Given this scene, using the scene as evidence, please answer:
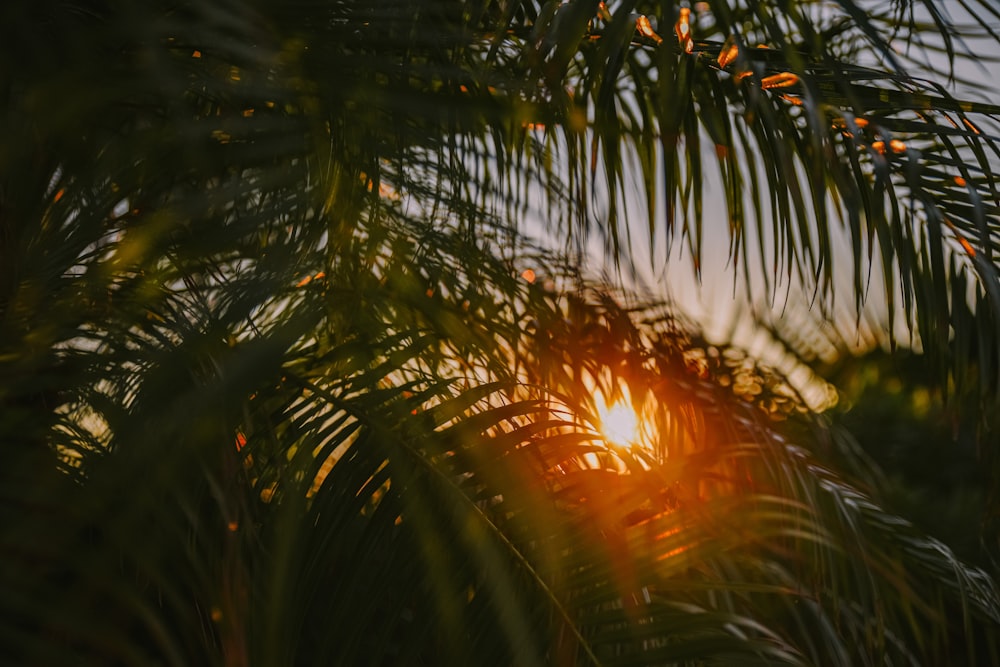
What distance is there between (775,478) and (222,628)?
73 cm

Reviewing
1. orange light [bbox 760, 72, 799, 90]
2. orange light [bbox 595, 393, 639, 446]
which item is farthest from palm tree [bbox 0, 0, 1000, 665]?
orange light [bbox 595, 393, 639, 446]

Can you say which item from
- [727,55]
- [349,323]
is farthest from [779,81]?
[349,323]

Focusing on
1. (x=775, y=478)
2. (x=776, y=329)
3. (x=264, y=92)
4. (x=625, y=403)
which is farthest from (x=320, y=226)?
(x=776, y=329)

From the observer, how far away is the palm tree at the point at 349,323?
60cm

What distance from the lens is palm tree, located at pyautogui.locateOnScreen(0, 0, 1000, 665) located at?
0.60 meters

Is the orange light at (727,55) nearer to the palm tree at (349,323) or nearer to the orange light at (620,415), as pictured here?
the palm tree at (349,323)

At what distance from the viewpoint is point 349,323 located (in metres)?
0.91

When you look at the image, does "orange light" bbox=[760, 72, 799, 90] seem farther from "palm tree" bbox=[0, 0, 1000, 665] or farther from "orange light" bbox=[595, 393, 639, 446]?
"orange light" bbox=[595, 393, 639, 446]

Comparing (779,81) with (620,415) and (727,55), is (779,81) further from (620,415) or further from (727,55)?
(620,415)

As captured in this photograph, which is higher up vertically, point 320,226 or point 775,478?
point 320,226

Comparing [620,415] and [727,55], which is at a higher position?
[727,55]

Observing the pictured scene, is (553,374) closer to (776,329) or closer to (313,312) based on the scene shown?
(313,312)

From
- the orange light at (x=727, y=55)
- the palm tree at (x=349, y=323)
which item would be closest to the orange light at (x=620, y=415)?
the palm tree at (x=349, y=323)

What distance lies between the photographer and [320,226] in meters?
0.86
